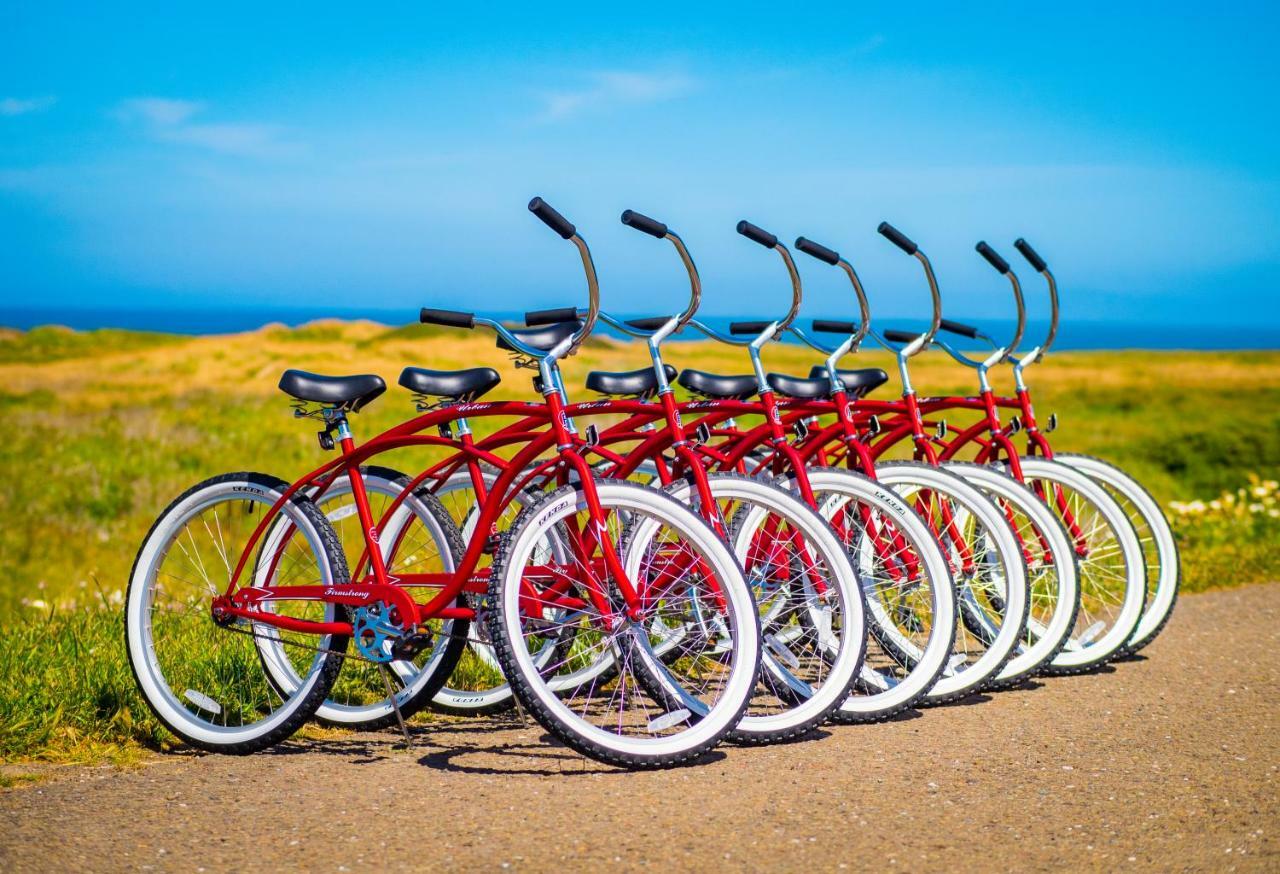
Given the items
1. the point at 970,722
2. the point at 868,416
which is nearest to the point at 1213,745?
the point at 970,722

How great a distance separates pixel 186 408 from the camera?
21.7 meters

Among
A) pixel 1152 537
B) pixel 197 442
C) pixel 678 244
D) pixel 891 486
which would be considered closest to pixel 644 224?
pixel 678 244

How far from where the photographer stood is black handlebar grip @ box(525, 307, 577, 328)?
451 centimetres

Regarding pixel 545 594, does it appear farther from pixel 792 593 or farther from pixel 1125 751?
pixel 1125 751

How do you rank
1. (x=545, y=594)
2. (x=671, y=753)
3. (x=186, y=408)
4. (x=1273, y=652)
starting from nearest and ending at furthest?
(x=671, y=753) → (x=545, y=594) → (x=1273, y=652) → (x=186, y=408)

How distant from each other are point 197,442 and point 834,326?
44.8ft

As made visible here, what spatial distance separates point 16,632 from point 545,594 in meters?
2.78

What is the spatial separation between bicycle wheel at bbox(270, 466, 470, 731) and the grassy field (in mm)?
643

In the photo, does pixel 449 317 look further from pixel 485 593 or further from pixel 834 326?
pixel 834 326

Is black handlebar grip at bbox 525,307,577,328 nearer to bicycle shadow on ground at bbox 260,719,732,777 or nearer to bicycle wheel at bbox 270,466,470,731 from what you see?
bicycle wheel at bbox 270,466,470,731

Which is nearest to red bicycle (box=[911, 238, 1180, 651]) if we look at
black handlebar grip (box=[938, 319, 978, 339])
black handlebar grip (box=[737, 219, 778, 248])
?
black handlebar grip (box=[938, 319, 978, 339])

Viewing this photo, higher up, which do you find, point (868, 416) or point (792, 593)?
point (868, 416)

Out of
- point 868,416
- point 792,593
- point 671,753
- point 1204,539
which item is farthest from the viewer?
point 1204,539

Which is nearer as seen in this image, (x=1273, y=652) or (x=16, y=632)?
(x=16, y=632)
